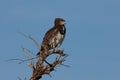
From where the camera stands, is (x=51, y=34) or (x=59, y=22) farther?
(x=59, y=22)

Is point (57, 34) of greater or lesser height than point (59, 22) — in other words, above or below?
below

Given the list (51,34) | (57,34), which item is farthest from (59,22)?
(51,34)

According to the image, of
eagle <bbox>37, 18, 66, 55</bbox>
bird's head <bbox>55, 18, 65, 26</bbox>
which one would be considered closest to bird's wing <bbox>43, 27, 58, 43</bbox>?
eagle <bbox>37, 18, 66, 55</bbox>

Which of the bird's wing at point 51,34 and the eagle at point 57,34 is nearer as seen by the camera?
the eagle at point 57,34

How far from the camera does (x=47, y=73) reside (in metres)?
8.46

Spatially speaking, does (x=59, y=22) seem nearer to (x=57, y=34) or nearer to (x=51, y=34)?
(x=57, y=34)

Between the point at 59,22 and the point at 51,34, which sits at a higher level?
the point at 59,22

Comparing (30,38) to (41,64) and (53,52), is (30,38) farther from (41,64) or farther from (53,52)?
(53,52)

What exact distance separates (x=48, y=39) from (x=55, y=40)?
26 centimetres

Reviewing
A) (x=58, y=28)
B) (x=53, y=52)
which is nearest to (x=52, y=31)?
(x=58, y=28)

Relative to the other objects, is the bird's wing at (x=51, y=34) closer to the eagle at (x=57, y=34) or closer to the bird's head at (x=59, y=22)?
the eagle at (x=57, y=34)

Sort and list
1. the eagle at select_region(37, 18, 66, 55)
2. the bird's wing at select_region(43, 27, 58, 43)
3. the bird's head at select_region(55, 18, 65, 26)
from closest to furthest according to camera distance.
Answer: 1. the eagle at select_region(37, 18, 66, 55)
2. the bird's wing at select_region(43, 27, 58, 43)
3. the bird's head at select_region(55, 18, 65, 26)

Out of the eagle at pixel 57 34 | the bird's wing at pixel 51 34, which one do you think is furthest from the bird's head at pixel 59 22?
the bird's wing at pixel 51 34

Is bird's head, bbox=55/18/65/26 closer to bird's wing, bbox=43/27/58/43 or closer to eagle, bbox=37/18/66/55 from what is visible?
eagle, bbox=37/18/66/55
